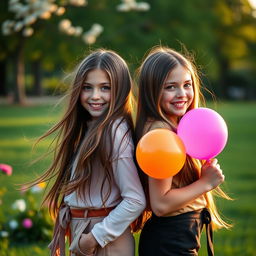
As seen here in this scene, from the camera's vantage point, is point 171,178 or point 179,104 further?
point 179,104

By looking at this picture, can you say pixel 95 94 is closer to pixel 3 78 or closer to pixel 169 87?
pixel 169 87

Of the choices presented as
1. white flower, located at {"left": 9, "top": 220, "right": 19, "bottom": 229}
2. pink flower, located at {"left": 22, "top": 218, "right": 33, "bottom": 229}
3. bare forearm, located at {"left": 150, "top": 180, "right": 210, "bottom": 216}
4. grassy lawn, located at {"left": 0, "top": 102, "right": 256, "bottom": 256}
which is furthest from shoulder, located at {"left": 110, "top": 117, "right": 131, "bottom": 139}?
white flower, located at {"left": 9, "top": 220, "right": 19, "bottom": 229}

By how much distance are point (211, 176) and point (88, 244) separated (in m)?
0.66

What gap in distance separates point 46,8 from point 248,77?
38324mm

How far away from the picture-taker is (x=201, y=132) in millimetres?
2445

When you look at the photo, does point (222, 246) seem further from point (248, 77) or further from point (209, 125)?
point (248, 77)

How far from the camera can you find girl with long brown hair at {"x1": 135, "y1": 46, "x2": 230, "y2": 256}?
2506 millimetres

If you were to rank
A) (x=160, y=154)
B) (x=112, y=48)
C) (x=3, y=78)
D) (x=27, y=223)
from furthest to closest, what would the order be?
(x=3, y=78) → (x=112, y=48) → (x=27, y=223) → (x=160, y=154)

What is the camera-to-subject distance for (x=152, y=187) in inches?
98.3

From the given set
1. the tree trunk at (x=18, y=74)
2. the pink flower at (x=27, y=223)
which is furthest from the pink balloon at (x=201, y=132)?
the tree trunk at (x=18, y=74)

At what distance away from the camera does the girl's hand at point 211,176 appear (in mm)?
2525

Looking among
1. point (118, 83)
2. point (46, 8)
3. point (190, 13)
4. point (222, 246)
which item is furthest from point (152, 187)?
point (190, 13)

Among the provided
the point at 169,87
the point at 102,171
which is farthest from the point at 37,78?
the point at 169,87

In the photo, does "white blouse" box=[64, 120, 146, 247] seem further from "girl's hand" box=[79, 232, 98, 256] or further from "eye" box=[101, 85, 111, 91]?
"eye" box=[101, 85, 111, 91]
